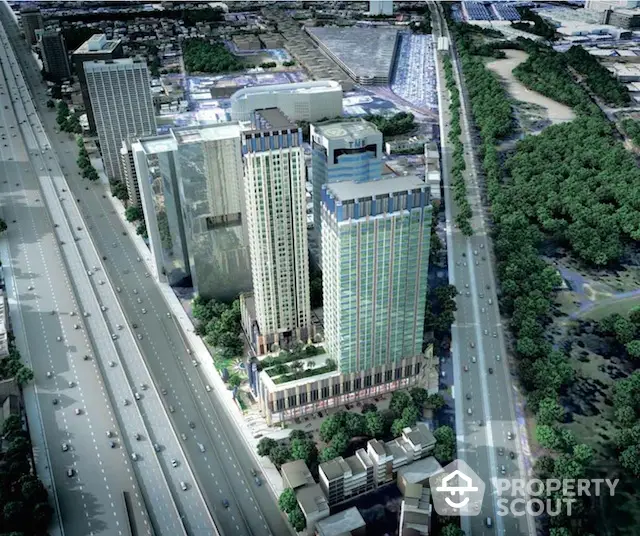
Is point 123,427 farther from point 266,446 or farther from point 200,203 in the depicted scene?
point 200,203

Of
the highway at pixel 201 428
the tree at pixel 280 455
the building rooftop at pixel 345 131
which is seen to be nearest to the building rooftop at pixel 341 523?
the highway at pixel 201 428

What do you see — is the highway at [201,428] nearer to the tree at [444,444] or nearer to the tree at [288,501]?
the tree at [288,501]

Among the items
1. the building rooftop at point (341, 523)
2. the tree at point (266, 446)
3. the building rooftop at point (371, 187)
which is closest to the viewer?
the building rooftop at point (341, 523)

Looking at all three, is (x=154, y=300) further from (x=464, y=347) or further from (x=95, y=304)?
(x=464, y=347)

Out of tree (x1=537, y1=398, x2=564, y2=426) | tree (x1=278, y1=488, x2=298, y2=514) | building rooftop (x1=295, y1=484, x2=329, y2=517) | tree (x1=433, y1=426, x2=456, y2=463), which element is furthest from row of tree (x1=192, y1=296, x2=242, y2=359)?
tree (x1=537, y1=398, x2=564, y2=426)

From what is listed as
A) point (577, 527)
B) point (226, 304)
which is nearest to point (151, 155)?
point (226, 304)

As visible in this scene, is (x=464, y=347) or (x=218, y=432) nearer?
(x=218, y=432)

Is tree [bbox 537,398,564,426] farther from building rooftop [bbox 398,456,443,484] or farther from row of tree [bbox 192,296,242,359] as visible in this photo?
row of tree [bbox 192,296,242,359]
